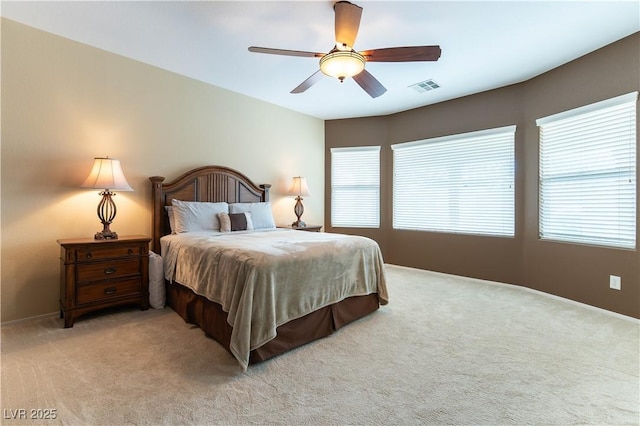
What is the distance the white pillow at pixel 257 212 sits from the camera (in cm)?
397

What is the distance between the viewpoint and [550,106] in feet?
11.7

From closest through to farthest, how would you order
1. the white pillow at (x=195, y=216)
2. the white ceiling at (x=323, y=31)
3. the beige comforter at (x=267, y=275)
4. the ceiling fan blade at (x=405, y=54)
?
1. the beige comforter at (x=267, y=275)
2. the ceiling fan blade at (x=405, y=54)
3. the white ceiling at (x=323, y=31)
4. the white pillow at (x=195, y=216)

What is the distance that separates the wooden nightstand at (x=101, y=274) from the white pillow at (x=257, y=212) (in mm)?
1211

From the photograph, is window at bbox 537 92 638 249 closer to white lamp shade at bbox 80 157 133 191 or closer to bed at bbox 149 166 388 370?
bed at bbox 149 166 388 370

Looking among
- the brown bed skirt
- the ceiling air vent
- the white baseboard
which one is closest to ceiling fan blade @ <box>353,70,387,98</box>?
the ceiling air vent

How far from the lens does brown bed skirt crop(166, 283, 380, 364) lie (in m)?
2.18

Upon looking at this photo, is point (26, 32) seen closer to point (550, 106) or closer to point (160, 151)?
point (160, 151)

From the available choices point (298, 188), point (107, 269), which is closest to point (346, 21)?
point (298, 188)

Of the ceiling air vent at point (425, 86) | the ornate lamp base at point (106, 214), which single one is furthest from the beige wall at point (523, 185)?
the ornate lamp base at point (106, 214)

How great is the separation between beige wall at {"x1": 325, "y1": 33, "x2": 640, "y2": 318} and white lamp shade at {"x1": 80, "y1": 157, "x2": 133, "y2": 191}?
345cm

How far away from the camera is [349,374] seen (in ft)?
6.34

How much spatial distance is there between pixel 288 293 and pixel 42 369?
1.67 metres

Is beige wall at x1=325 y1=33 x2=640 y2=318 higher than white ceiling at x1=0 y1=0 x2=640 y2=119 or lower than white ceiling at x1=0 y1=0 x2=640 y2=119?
lower

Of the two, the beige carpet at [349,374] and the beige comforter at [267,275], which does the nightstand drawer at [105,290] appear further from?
the beige comforter at [267,275]
